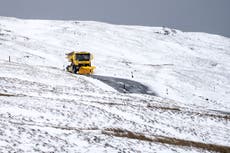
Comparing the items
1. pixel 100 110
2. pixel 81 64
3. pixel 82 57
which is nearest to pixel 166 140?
pixel 100 110

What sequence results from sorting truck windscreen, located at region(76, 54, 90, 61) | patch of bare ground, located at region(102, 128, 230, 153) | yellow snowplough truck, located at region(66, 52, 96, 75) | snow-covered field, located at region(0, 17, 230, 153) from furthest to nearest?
truck windscreen, located at region(76, 54, 90, 61) → yellow snowplough truck, located at region(66, 52, 96, 75) → patch of bare ground, located at region(102, 128, 230, 153) → snow-covered field, located at region(0, 17, 230, 153)

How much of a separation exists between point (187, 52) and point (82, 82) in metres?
82.1

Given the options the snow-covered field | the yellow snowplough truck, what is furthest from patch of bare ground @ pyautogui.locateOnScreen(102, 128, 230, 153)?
the yellow snowplough truck

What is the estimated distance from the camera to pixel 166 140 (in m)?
21.3

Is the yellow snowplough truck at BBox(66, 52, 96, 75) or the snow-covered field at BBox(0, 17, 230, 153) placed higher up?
the yellow snowplough truck at BBox(66, 52, 96, 75)

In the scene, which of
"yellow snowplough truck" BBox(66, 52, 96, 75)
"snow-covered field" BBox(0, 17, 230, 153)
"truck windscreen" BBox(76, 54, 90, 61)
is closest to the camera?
"snow-covered field" BBox(0, 17, 230, 153)

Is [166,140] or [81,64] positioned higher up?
[81,64]

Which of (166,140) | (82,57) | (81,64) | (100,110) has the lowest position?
(166,140)

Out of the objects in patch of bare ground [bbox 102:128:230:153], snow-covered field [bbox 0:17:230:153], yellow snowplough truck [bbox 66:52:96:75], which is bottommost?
patch of bare ground [bbox 102:128:230:153]

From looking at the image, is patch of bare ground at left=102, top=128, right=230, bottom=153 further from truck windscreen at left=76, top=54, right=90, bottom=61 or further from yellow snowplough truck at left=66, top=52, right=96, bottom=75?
truck windscreen at left=76, top=54, right=90, bottom=61

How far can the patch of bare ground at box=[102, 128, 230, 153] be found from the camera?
20302mm

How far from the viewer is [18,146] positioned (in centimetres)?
1446

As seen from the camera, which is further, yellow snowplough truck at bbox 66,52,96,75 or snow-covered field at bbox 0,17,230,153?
yellow snowplough truck at bbox 66,52,96,75

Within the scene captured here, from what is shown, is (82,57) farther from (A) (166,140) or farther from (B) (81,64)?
(A) (166,140)
